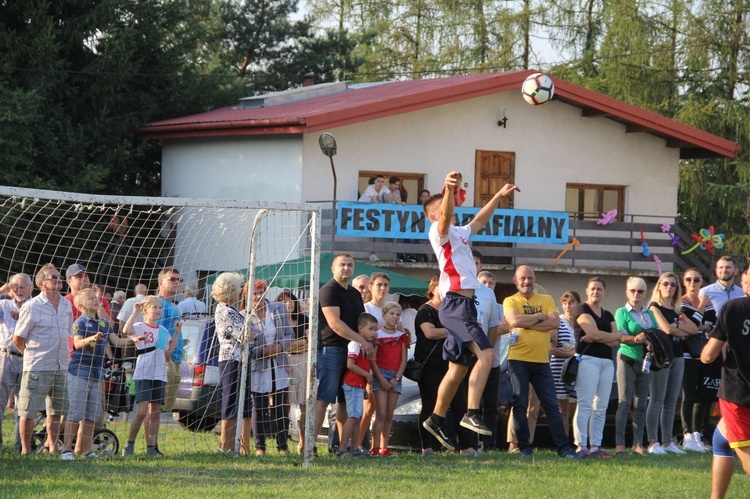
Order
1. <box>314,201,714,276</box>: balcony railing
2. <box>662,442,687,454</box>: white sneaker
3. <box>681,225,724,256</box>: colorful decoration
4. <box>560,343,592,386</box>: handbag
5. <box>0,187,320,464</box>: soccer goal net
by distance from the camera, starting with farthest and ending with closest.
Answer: <box>681,225,724,256</box>: colorful decoration < <box>314,201,714,276</box>: balcony railing < <box>662,442,687,454</box>: white sneaker < <box>560,343,592,386</box>: handbag < <box>0,187,320,464</box>: soccer goal net

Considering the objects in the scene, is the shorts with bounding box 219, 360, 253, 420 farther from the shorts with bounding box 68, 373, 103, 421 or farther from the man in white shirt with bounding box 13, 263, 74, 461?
the man in white shirt with bounding box 13, 263, 74, 461

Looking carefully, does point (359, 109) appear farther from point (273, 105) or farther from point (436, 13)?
point (436, 13)

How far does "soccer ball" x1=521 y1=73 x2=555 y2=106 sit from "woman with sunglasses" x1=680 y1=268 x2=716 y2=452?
7243 millimetres

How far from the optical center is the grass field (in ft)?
27.9

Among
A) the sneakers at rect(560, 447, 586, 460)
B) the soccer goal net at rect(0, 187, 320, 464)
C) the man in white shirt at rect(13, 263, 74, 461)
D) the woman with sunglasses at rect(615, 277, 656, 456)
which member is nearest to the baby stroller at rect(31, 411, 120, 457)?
the soccer goal net at rect(0, 187, 320, 464)

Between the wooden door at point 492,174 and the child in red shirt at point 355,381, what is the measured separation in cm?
1384

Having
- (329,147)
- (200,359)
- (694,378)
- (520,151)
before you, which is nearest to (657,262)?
(520,151)

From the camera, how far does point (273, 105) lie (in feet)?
90.0

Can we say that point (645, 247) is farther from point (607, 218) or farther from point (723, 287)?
point (723, 287)

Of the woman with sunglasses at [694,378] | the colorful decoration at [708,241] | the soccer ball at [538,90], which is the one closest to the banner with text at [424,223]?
the soccer ball at [538,90]

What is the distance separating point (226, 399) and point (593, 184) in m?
16.4

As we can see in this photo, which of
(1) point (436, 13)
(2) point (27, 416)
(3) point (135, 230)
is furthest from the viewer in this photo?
(1) point (436, 13)

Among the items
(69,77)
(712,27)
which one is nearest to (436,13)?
(712,27)

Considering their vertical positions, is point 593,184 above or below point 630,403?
above
